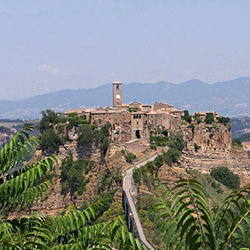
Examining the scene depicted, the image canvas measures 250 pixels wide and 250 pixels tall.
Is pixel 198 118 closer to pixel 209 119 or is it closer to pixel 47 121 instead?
pixel 209 119

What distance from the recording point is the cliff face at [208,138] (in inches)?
1770

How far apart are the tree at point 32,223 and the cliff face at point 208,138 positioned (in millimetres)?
36671

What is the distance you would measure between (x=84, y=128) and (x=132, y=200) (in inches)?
528

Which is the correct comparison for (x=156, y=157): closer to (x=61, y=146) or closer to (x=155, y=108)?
(x=61, y=146)

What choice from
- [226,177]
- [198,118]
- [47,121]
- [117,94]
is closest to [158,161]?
[226,177]

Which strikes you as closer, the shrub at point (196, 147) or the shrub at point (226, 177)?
the shrub at point (226, 177)

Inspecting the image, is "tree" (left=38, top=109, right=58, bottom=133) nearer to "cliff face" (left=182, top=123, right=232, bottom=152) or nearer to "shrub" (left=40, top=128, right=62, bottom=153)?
"shrub" (left=40, top=128, right=62, bottom=153)

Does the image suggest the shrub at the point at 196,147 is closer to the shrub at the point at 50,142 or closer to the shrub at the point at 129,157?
the shrub at the point at 129,157

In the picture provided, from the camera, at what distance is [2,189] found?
7758mm

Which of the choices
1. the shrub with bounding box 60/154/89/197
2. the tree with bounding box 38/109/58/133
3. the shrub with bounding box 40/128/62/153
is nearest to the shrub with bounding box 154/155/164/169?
the shrub with bounding box 60/154/89/197

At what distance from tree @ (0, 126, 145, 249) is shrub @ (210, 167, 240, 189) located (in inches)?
1347

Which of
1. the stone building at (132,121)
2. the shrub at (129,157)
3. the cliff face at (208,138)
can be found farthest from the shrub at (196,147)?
the shrub at (129,157)

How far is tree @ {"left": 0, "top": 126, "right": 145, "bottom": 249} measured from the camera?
7.57 metres

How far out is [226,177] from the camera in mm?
A: 41750
